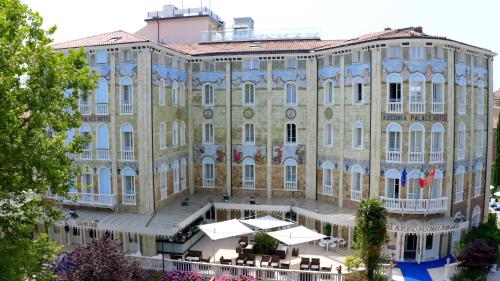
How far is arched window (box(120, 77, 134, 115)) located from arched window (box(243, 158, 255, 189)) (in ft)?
34.5

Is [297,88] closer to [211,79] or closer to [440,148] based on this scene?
[211,79]

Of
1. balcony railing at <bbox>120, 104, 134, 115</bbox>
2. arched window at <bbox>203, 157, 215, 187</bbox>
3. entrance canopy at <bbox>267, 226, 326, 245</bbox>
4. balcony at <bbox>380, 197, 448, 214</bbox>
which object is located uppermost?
balcony railing at <bbox>120, 104, 134, 115</bbox>

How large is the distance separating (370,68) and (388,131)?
432cm

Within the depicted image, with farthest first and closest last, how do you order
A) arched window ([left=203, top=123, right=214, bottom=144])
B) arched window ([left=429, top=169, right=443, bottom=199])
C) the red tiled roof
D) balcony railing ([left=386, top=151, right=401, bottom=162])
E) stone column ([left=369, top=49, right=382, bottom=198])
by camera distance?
1. arched window ([left=203, top=123, right=214, bottom=144])
2. the red tiled roof
3. arched window ([left=429, top=169, right=443, bottom=199])
4. stone column ([left=369, top=49, right=382, bottom=198])
5. balcony railing ([left=386, top=151, right=401, bottom=162])

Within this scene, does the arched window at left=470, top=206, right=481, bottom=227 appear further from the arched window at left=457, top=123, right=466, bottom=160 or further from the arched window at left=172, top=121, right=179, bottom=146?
the arched window at left=172, top=121, right=179, bottom=146

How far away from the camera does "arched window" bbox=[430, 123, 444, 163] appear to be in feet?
90.2

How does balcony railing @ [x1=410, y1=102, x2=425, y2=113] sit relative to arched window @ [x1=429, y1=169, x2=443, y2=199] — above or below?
above

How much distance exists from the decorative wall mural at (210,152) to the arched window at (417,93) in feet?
49.2

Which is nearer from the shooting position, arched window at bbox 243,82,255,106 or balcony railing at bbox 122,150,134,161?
balcony railing at bbox 122,150,134,161

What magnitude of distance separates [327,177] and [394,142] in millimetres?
6433

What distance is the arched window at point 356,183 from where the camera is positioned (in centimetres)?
2958

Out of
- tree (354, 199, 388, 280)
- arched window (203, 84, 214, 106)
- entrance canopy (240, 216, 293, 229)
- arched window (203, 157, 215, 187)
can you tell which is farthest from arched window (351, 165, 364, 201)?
arched window (203, 84, 214, 106)

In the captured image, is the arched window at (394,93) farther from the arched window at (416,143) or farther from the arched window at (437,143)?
the arched window at (437,143)

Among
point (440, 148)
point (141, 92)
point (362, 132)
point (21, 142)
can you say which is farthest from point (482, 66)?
point (21, 142)
